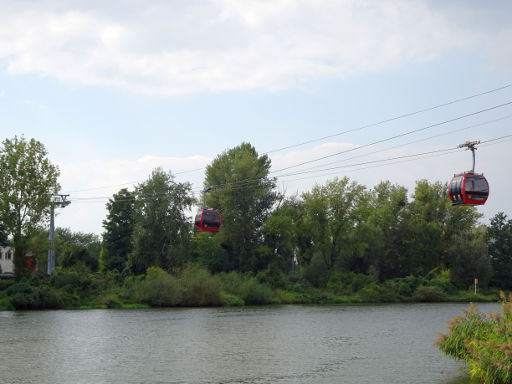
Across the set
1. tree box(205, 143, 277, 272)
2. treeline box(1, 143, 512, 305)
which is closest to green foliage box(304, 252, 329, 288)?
treeline box(1, 143, 512, 305)

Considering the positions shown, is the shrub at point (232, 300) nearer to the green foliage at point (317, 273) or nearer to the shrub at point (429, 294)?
the green foliage at point (317, 273)

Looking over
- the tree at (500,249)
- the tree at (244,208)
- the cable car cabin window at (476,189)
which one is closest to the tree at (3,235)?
the tree at (244,208)

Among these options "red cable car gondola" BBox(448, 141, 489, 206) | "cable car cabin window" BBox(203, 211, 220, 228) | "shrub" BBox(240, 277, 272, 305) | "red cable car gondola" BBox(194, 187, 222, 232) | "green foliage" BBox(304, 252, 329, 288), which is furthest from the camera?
"green foliage" BBox(304, 252, 329, 288)

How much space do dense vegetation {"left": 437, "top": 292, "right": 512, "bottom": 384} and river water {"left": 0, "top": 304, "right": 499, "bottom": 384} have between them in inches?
38.4

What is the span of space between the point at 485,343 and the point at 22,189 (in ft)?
151

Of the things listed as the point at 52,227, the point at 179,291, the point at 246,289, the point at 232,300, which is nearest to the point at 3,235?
the point at 52,227

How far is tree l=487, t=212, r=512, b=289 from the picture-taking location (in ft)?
302

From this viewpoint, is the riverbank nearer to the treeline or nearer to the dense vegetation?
the treeline

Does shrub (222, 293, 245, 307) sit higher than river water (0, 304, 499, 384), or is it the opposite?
river water (0, 304, 499, 384)

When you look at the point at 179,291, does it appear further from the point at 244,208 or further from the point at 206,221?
the point at 244,208

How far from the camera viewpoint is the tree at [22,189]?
52812 millimetres

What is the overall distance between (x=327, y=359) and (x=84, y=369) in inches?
314

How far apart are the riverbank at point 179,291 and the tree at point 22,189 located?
4383 millimetres

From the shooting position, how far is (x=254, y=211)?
77.6 m
